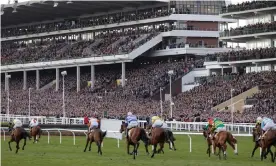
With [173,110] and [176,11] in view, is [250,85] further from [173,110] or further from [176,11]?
[176,11]

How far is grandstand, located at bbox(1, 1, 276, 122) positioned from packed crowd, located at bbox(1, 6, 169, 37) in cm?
12

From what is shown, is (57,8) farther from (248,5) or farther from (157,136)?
(157,136)

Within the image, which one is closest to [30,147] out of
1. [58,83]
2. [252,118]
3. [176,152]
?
[176,152]

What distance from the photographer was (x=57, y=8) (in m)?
81.0

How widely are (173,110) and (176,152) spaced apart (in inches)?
1132

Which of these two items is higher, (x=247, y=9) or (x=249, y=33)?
(x=247, y=9)

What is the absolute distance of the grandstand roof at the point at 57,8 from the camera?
76.9m

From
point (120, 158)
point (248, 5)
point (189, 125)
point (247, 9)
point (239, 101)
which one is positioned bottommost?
point (120, 158)

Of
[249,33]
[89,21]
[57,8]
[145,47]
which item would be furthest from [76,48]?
[249,33]

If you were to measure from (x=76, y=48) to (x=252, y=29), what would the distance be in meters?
23.5

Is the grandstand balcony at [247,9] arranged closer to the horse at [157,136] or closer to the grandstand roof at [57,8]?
the grandstand roof at [57,8]

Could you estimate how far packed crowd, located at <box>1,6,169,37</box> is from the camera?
253 ft

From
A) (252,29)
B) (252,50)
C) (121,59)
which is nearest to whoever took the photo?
(252,50)

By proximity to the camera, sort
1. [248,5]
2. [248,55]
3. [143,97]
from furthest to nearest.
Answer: [143,97] → [248,5] → [248,55]
